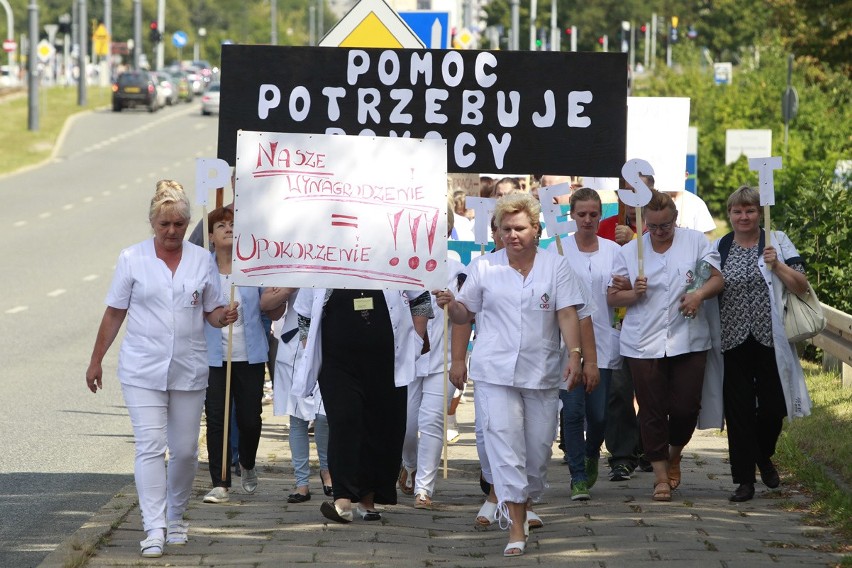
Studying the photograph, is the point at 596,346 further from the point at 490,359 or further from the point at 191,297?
the point at 191,297

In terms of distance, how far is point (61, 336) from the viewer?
1759 cm

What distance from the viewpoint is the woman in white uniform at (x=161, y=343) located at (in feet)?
25.0

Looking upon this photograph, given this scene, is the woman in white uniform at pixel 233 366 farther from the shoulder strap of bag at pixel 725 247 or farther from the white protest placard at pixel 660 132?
the white protest placard at pixel 660 132

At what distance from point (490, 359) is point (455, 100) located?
214 centimetres

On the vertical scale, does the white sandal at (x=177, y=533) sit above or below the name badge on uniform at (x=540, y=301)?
below

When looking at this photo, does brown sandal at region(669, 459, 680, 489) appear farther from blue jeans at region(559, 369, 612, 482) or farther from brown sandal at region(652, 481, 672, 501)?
blue jeans at region(559, 369, 612, 482)

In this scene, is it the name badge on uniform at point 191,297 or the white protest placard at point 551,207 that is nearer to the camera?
the name badge on uniform at point 191,297

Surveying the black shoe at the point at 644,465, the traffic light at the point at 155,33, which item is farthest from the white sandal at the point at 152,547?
the traffic light at the point at 155,33

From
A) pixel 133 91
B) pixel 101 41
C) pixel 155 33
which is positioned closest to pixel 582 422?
pixel 133 91

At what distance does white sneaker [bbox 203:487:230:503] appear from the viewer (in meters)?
9.12

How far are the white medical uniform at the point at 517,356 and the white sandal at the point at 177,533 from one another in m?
1.53

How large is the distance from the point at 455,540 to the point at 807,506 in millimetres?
1997

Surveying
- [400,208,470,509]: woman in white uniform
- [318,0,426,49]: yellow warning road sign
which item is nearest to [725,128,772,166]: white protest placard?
[318,0,426,49]: yellow warning road sign

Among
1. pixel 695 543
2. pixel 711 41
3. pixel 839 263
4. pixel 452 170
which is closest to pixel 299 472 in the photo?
pixel 452 170
